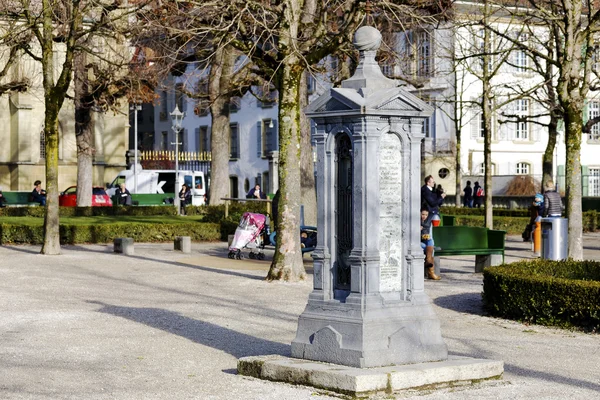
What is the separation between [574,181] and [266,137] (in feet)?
159

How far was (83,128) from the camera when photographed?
117 ft

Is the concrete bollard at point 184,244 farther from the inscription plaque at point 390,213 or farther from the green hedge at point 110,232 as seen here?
the inscription plaque at point 390,213

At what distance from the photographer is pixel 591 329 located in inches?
514

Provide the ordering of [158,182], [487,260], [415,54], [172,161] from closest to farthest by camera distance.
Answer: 1. [487,260]
2. [415,54]
3. [158,182]
4. [172,161]

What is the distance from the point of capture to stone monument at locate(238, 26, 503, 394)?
947cm

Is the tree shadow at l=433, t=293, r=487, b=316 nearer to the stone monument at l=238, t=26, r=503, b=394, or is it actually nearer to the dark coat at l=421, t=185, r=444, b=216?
the dark coat at l=421, t=185, r=444, b=216

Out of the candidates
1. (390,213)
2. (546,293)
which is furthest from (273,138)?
(390,213)

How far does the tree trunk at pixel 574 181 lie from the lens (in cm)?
1847

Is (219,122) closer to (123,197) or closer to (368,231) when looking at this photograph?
(123,197)

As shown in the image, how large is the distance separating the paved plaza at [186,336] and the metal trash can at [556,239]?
1380 mm

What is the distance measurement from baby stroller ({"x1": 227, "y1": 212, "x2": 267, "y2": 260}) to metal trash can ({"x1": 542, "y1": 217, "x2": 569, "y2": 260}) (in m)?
6.09

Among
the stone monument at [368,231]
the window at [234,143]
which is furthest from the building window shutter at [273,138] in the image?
the stone monument at [368,231]

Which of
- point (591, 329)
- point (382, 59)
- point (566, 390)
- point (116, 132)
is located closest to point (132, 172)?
point (116, 132)

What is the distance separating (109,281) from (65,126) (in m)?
37.9
